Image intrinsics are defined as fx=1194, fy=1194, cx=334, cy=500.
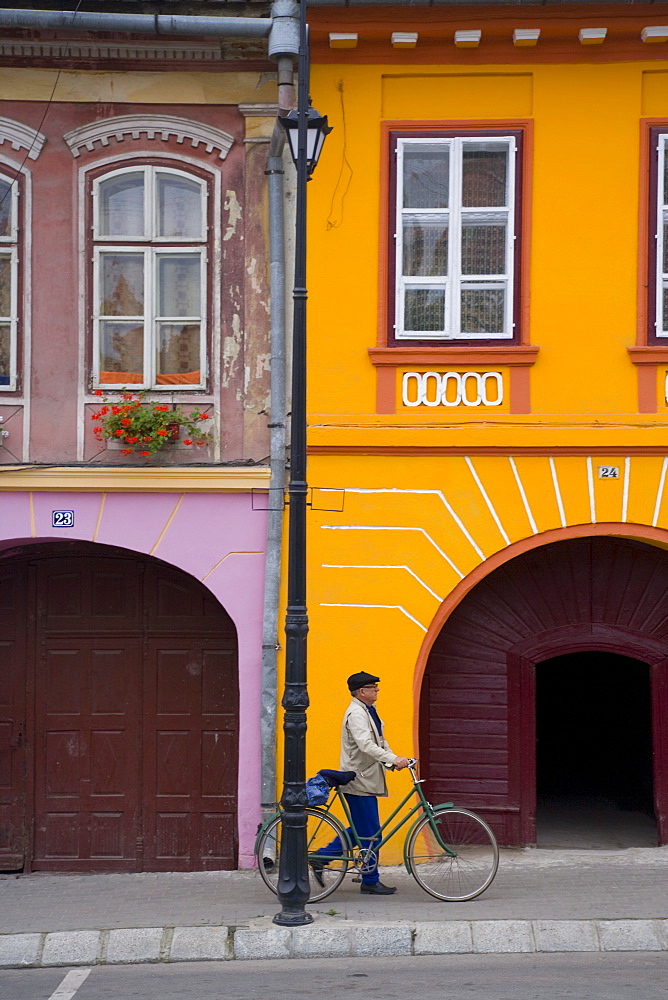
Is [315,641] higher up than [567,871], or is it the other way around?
[315,641]

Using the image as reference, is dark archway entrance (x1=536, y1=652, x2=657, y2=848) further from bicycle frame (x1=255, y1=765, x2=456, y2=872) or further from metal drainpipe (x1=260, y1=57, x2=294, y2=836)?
metal drainpipe (x1=260, y1=57, x2=294, y2=836)

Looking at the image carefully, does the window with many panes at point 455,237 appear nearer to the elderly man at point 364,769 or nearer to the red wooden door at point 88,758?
the elderly man at point 364,769

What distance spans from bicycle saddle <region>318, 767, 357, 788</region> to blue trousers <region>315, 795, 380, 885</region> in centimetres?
18

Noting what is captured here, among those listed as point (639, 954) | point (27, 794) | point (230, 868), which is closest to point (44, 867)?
point (27, 794)

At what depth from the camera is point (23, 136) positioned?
399 inches

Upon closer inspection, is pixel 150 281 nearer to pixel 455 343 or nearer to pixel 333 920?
pixel 455 343

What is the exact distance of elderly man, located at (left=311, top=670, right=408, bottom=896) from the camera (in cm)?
889

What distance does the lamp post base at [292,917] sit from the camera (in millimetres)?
8164

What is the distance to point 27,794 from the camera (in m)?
10.8

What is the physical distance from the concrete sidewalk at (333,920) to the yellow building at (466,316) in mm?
1333

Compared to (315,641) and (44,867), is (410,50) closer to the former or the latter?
(315,641)

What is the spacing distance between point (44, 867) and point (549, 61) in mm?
8283

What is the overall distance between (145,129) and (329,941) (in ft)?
21.9

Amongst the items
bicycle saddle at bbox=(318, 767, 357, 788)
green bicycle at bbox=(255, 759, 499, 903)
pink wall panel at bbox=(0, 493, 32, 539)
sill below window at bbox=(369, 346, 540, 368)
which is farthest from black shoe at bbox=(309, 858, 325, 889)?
sill below window at bbox=(369, 346, 540, 368)
